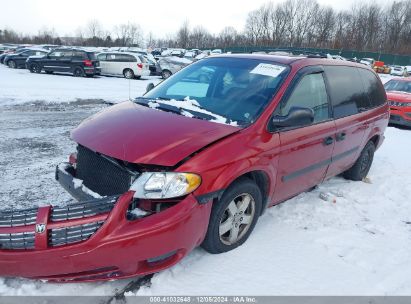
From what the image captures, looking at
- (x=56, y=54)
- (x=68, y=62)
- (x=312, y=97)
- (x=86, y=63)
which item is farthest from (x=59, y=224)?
(x=56, y=54)

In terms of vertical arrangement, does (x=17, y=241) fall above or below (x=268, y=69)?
below

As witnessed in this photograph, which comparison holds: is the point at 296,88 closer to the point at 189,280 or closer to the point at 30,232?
the point at 189,280

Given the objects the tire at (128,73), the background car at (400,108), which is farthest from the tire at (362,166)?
the tire at (128,73)

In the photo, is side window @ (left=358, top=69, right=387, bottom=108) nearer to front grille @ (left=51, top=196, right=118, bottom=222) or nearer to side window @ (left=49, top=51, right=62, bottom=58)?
front grille @ (left=51, top=196, right=118, bottom=222)

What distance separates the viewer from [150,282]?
8.79ft

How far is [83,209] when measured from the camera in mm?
2350

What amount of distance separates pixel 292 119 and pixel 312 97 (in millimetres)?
790

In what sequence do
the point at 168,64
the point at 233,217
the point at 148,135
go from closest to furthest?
the point at 148,135 → the point at 233,217 → the point at 168,64

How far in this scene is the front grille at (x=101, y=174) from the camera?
2.60m

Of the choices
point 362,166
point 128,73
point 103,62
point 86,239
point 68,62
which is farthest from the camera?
point 103,62

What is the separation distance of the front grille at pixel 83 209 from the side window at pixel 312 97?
5.96ft

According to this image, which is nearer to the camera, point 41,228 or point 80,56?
point 41,228

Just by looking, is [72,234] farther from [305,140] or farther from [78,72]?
[78,72]

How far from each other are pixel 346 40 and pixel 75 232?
84.7 m
